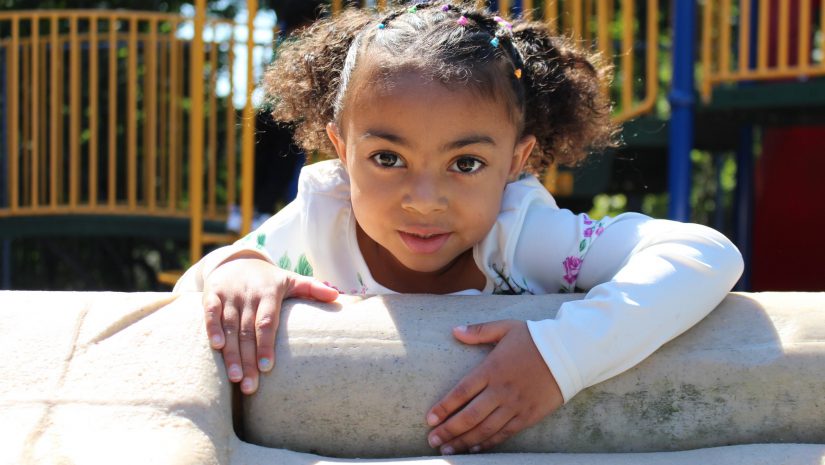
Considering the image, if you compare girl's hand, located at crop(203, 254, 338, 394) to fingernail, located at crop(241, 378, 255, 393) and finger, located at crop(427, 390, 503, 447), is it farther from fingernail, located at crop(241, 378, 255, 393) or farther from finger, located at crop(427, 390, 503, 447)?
finger, located at crop(427, 390, 503, 447)

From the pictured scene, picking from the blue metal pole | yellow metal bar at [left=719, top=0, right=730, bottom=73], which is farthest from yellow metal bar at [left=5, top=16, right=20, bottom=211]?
yellow metal bar at [left=719, top=0, right=730, bottom=73]

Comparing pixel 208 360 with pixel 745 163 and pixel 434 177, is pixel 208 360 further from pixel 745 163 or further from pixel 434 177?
pixel 745 163

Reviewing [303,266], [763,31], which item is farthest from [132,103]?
[303,266]

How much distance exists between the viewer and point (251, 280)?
169 centimetres

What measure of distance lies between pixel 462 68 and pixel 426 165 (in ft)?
0.79

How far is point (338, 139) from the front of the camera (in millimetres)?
2172

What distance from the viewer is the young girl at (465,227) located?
1.49m

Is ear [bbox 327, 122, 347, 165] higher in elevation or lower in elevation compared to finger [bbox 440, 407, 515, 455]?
higher

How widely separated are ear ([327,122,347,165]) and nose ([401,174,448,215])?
30 centimetres

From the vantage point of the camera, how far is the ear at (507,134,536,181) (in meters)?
2.18

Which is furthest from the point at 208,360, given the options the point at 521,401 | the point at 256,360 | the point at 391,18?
the point at 391,18

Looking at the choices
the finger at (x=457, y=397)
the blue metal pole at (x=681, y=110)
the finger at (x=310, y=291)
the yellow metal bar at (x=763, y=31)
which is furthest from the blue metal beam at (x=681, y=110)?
the finger at (x=457, y=397)

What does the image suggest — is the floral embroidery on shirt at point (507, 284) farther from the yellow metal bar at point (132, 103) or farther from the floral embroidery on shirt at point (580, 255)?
the yellow metal bar at point (132, 103)

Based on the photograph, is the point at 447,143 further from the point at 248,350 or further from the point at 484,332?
the point at 248,350
